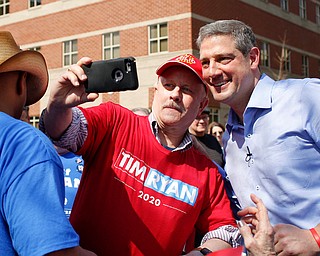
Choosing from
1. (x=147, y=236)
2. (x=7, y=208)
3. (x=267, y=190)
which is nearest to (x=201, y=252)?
(x=147, y=236)

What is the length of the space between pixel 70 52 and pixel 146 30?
474 centimetres

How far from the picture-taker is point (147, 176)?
2.68 meters

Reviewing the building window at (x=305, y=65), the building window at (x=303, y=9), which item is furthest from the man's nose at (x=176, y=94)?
the building window at (x=303, y=9)

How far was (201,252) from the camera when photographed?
104 inches

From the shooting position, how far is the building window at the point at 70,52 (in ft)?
73.1

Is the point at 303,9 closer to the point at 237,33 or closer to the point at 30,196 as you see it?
the point at 237,33

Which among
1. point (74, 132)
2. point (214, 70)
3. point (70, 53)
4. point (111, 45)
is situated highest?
point (111, 45)

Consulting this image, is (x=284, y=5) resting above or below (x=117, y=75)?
above

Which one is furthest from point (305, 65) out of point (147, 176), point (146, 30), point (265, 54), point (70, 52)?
point (147, 176)

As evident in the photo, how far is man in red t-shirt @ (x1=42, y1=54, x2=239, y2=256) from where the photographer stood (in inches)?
102

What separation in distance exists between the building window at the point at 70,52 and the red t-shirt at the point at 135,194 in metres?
20.1

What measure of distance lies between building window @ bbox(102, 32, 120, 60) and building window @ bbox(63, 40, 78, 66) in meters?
1.91

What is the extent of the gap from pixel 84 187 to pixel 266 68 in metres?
21.5

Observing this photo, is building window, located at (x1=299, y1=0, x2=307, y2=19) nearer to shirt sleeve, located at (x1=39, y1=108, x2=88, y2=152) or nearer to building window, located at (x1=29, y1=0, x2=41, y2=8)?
building window, located at (x1=29, y1=0, x2=41, y2=8)
